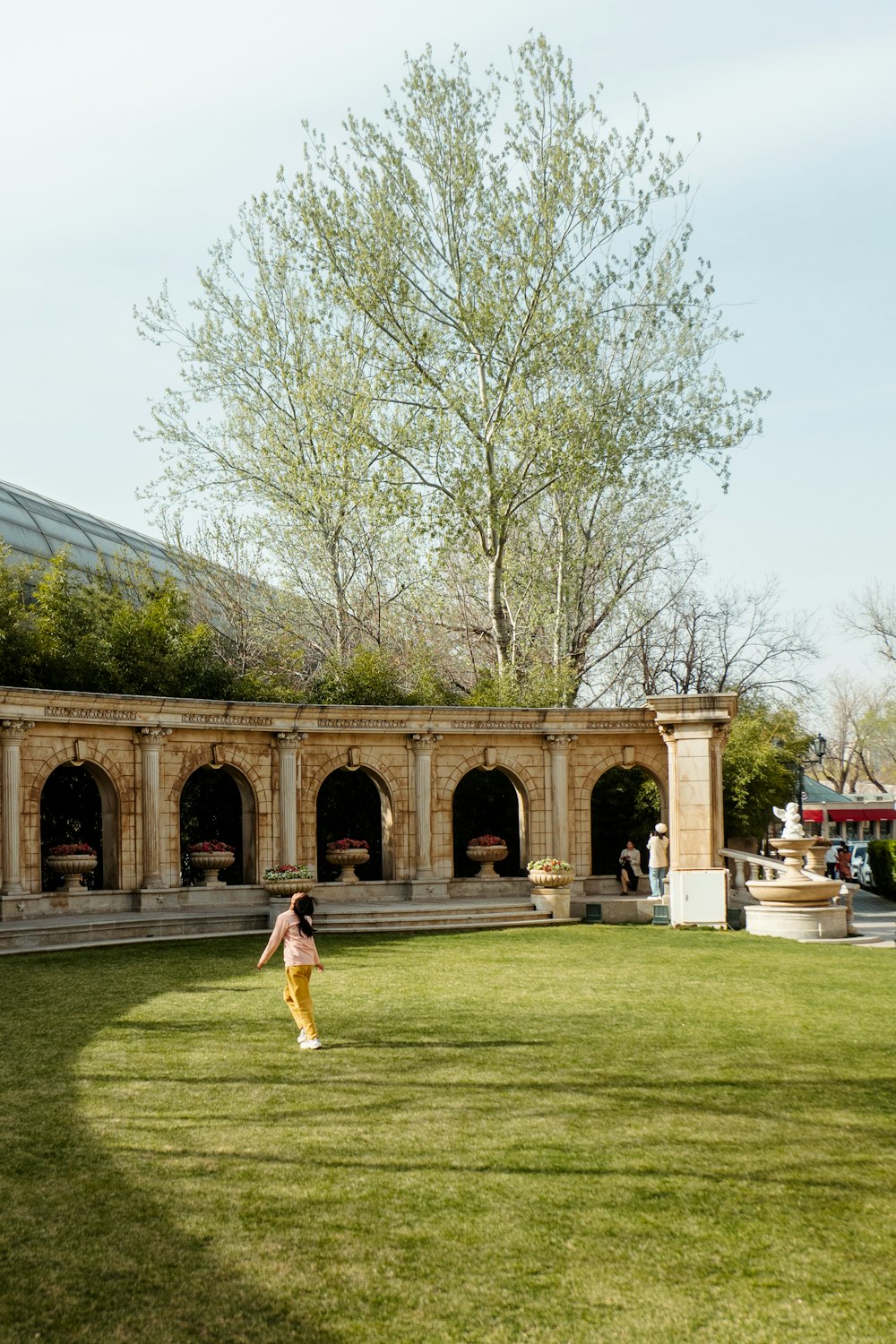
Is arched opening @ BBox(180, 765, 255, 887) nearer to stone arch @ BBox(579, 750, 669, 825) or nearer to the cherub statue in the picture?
stone arch @ BBox(579, 750, 669, 825)

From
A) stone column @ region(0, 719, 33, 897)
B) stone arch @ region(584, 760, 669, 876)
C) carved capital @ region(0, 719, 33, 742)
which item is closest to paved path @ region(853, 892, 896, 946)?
stone arch @ region(584, 760, 669, 876)

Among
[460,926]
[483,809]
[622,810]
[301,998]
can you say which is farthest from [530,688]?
[301,998]

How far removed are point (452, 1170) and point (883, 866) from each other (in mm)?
35357

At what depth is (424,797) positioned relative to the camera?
27.7 m

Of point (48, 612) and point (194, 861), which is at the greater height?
point (48, 612)

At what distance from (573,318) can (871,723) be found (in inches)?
1752

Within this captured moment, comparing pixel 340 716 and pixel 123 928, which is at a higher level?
pixel 340 716

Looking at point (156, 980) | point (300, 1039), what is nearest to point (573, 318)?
point (156, 980)

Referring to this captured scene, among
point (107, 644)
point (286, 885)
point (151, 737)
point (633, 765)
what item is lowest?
point (286, 885)

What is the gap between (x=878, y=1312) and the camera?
5.86m

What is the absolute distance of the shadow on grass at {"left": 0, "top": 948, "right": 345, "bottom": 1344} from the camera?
576cm

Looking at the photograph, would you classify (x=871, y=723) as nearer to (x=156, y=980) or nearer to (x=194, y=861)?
(x=194, y=861)

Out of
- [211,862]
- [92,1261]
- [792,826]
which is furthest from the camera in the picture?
[211,862]

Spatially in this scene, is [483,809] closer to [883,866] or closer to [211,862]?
[211,862]
